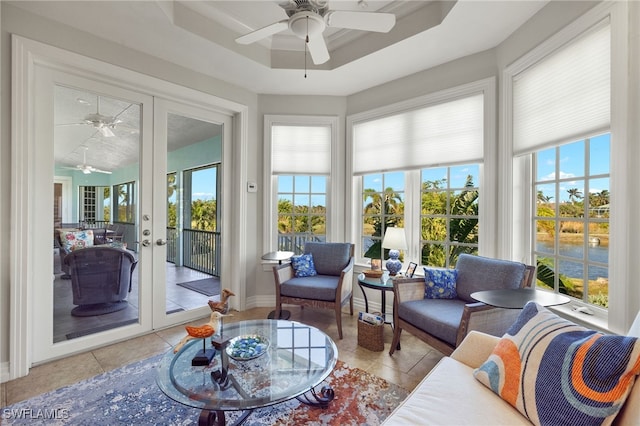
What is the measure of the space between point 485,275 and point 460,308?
335mm

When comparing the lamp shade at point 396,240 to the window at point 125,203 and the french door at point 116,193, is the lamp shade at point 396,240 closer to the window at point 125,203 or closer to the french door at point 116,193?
the french door at point 116,193

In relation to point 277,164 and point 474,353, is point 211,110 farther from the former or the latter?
point 474,353

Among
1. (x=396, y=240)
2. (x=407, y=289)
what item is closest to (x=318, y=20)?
(x=396, y=240)

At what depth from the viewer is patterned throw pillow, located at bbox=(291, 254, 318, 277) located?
3.13 meters

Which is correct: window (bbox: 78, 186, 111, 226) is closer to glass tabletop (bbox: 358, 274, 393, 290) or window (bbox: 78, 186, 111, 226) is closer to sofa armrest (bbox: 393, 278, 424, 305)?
glass tabletop (bbox: 358, 274, 393, 290)

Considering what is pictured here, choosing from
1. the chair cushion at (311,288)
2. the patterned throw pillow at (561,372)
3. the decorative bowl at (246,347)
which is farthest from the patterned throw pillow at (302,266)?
the patterned throw pillow at (561,372)

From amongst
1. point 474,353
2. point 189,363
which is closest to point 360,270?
point 474,353

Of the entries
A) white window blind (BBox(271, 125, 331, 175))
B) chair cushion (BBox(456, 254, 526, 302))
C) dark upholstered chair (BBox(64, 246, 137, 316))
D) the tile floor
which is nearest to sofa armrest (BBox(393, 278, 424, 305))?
chair cushion (BBox(456, 254, 526, 302))

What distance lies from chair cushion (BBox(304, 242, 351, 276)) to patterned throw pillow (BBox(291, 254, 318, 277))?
0.11 metres

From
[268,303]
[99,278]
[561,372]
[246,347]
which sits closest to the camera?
[561,372]

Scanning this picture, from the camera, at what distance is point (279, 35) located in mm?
2832

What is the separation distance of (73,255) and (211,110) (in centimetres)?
195

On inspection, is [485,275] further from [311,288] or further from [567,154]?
[311,288]

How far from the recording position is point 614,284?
1.61 m
